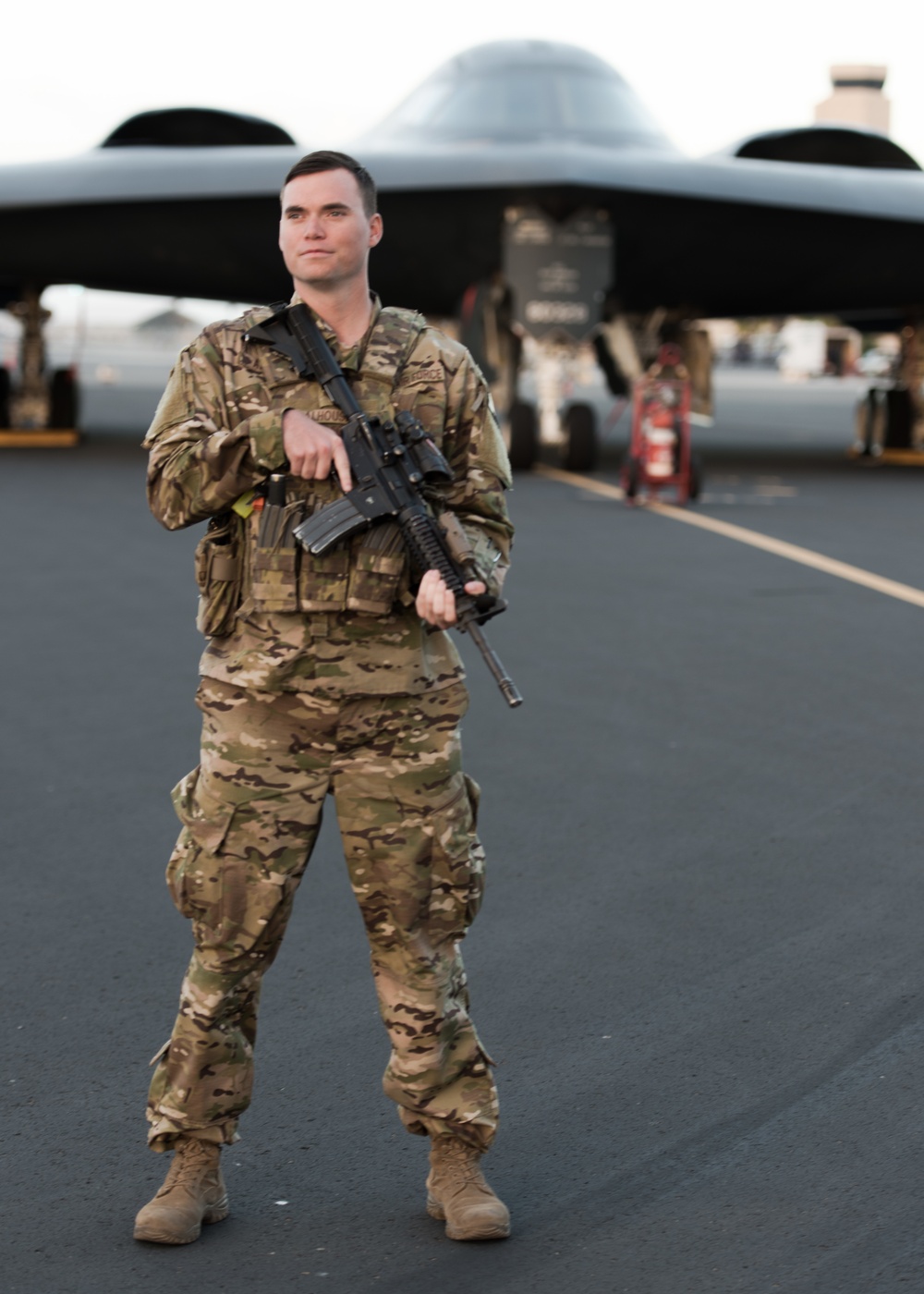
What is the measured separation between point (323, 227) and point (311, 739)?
3.17 feet

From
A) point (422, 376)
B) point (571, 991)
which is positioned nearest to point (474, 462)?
point (422, 376)

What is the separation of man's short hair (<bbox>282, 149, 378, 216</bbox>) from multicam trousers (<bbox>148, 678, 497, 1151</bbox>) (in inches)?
37.6

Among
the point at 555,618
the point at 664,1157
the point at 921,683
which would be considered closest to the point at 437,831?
the point at 664,1157

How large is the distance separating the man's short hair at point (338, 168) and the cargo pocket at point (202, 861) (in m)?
1.17

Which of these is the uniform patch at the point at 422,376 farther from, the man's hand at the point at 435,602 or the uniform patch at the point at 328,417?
the man's hand at the point at 435,602

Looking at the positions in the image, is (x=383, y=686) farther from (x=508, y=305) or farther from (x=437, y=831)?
(x=508, y=305)

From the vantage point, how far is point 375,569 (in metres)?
3.04

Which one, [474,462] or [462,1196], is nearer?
[462,1196]

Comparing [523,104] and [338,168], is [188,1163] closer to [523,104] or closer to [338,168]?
[338,168]

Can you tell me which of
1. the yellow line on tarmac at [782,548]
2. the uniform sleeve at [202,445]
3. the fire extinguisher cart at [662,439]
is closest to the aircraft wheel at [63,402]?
the yellow line on tarmac at [782,548]

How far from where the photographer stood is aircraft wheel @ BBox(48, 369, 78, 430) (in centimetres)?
2383

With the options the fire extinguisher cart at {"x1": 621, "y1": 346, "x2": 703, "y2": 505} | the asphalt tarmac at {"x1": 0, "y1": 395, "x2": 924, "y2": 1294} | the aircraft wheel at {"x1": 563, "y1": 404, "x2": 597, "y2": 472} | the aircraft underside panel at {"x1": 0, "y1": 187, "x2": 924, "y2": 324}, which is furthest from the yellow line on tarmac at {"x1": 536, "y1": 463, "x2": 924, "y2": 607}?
the aircraft underside panel at {"x1": 0, "y1": 187, "x2": 924, "y2": 324}

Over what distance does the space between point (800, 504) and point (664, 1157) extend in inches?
542

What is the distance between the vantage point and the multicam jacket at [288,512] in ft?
10.0
